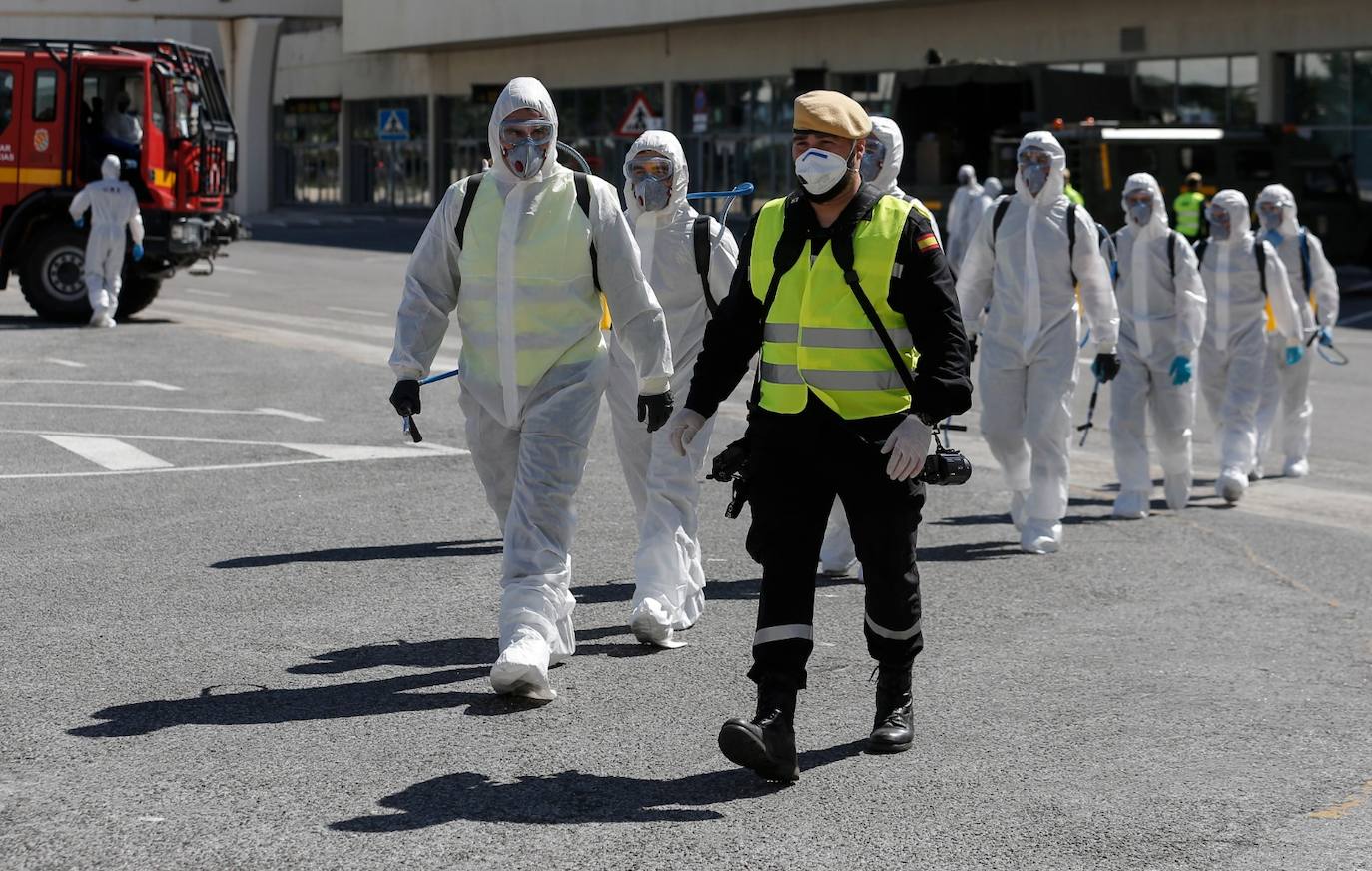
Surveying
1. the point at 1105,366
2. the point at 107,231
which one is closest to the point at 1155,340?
the point at 1105,366

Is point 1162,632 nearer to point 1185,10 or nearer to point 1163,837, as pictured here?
point 1163,837

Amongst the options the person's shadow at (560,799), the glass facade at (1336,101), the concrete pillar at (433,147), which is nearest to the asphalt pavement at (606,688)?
the person's shadow at (560,799)

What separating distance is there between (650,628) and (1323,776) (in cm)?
246

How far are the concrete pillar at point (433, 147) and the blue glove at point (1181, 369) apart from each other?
48.2 metres

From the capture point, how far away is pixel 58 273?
838 inches

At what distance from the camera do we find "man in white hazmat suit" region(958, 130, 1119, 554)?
962 centimetres

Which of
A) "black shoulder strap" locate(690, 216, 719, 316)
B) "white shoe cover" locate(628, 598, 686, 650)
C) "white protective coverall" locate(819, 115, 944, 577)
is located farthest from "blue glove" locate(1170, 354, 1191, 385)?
"white shoe cover" locate(628, 598, 686, 650)

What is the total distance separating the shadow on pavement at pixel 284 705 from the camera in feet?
20.0

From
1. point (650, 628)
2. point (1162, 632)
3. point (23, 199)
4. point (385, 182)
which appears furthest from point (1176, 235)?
point (385, 182)

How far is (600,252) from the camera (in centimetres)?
657

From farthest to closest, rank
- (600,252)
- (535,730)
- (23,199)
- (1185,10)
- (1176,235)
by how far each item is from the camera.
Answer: (1185,10), (23,199), (1176,235), (600,252), (535,730)

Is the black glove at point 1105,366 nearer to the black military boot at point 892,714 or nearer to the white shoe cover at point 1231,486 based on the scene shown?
the white shoe cover at point 1231,486

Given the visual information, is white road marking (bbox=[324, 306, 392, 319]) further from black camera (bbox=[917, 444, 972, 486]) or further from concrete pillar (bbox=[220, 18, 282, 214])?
concrete pillar (bbox=[220, 18, 282, 214])

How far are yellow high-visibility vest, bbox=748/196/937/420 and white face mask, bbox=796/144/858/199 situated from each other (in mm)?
139
